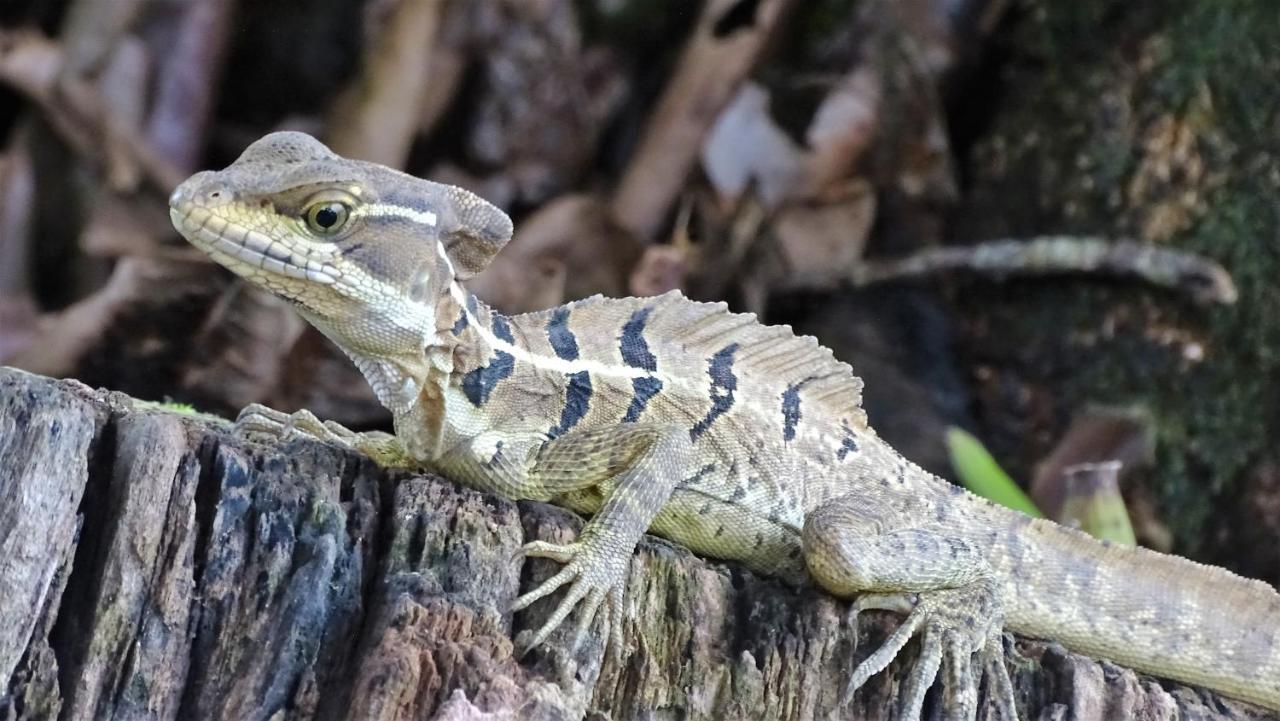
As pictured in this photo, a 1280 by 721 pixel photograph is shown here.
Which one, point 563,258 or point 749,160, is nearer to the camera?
point 563,258

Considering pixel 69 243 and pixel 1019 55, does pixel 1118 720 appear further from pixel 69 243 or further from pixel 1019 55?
pixel 69 243

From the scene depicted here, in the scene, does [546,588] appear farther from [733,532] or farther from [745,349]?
[745,349]

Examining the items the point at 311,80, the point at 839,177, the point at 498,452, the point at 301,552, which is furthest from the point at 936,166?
the point at 301,552

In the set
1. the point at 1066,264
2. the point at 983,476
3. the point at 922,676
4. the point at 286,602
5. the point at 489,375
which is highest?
the point at 1066,264

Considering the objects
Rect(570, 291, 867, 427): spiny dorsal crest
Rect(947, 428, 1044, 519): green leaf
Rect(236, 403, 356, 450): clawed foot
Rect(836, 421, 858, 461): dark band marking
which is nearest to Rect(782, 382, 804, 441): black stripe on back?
Rect(570, 291, 867, 427): spiny dorsal crest

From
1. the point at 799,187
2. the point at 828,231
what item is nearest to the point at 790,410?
the point at 799,187

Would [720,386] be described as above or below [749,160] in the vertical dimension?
below

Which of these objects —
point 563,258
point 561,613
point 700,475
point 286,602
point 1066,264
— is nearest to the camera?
point 286,602
